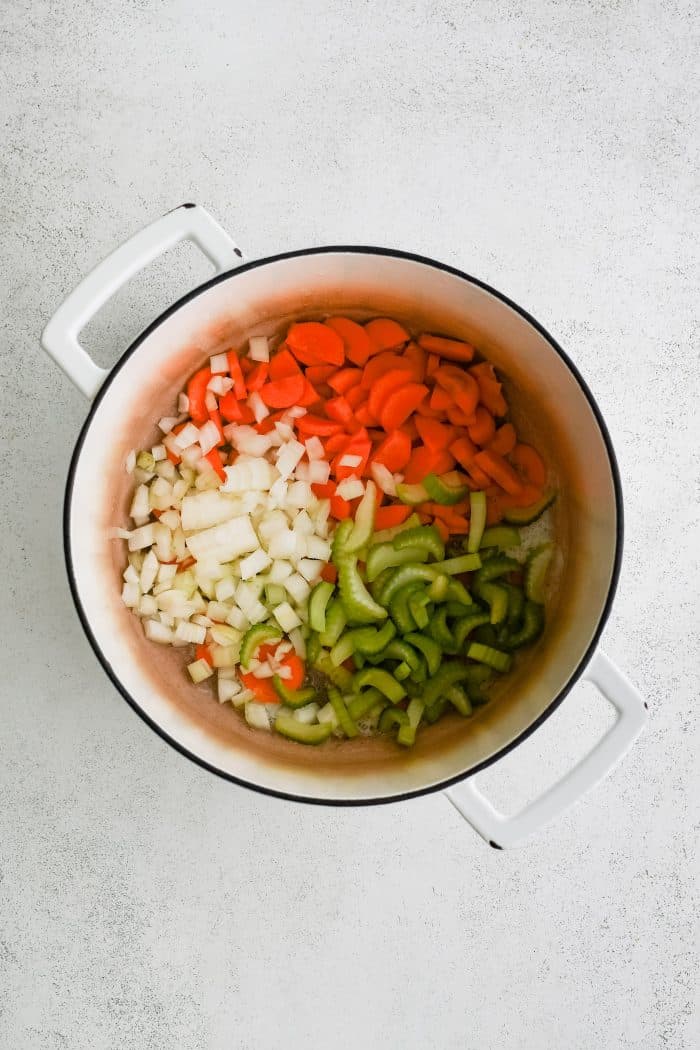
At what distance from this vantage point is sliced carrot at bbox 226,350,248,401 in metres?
1.49

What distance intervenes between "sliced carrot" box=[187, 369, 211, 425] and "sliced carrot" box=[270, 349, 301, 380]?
108 millimetres

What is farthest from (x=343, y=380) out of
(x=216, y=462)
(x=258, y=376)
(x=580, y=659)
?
(x=580, y=659)

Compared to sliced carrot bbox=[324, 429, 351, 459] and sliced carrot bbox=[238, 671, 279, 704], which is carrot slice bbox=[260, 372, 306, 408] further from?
sliced carrot bbox=[238, 671, 279, 704]

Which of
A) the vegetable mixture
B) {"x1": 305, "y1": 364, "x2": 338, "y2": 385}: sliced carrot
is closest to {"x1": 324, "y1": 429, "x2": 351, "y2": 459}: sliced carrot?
the vegetable mixture

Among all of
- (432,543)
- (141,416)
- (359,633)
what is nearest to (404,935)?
(359,633)

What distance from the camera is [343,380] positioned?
1.50m

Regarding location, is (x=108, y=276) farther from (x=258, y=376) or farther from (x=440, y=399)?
(x=440, y=399)

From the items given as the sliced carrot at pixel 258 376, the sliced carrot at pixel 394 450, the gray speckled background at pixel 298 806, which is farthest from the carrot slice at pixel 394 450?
the gray speckled background at pixel 298 806

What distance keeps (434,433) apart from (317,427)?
0.63 feet

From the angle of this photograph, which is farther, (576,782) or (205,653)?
(205,653)

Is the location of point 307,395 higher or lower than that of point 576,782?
higher

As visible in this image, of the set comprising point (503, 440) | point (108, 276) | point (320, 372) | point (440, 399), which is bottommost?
point (503, 440)

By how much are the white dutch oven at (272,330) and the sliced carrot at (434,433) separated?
0.12 meters

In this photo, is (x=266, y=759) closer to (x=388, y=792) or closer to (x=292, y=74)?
(x=388, y=792)
